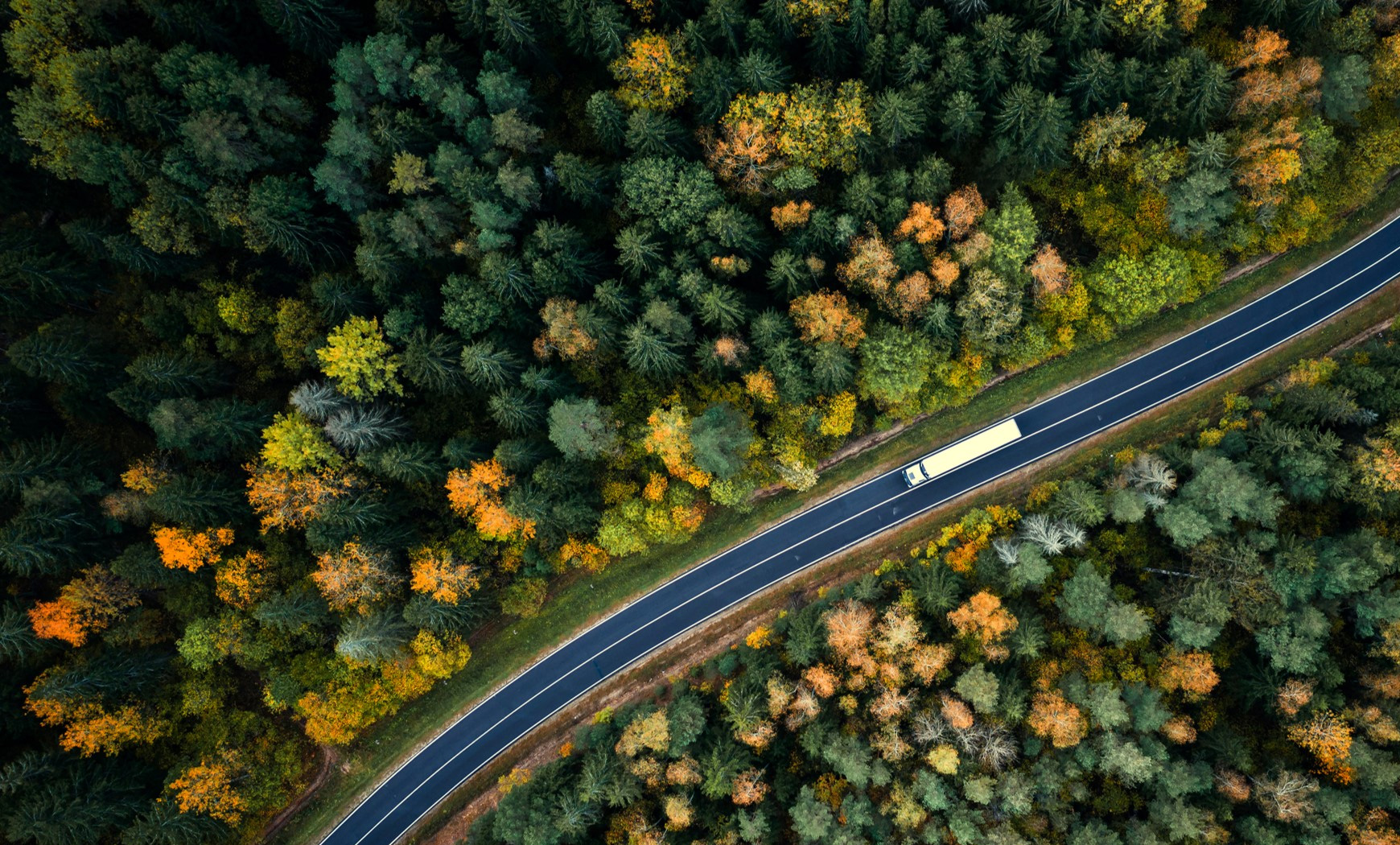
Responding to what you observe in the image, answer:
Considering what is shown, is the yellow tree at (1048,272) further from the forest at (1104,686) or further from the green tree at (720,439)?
the green tree at (720,439)

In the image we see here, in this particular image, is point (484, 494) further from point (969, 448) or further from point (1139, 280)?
point (1139, 280)

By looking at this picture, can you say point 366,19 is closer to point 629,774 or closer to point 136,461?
point 136,461

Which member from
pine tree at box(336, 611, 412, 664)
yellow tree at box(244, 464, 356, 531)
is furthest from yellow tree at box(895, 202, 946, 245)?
pine tree at box(336, 611, 412, 664)

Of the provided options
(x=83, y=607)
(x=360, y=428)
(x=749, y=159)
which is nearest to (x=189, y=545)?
(x=83, y=607)

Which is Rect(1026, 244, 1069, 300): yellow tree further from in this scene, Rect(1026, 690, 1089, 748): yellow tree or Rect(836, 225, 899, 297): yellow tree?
Rect(1026, 690, 1089, 748): yellow tree

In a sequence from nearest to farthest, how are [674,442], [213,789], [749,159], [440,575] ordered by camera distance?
1. [749,159]
2. [674,442]
3. [440,575]
4. [213,789]

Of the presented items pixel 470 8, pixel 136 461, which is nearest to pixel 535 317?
pixel 470 8

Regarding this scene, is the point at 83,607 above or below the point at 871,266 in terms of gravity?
above

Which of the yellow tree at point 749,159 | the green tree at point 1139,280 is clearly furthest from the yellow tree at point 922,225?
the green tree at point 1139,280
